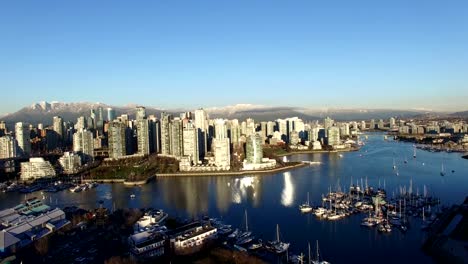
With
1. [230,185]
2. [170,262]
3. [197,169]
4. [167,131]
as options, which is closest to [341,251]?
[170,262]

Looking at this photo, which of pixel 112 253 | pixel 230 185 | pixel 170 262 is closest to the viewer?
pixel 170 262

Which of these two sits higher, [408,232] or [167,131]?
[167,131]

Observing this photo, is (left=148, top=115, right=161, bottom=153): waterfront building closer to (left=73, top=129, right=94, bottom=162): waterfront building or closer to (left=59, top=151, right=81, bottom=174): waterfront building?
(left=73, top=129, right=94, bottom=162): waterfront building

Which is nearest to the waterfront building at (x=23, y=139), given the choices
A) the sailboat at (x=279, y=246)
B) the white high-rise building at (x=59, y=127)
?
the white high-rise building at (x=59, y=127)

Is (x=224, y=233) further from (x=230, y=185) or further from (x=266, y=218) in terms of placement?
(x=230, y=185)

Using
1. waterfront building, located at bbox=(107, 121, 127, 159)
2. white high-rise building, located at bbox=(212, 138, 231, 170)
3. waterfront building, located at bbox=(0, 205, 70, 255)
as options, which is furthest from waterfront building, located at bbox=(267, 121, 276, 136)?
waterfront building, located at bbox=(0, 205, 70, 255)

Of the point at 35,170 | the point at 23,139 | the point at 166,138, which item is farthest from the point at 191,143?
the point at 23,139

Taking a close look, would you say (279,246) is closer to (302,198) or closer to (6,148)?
(302,198)
